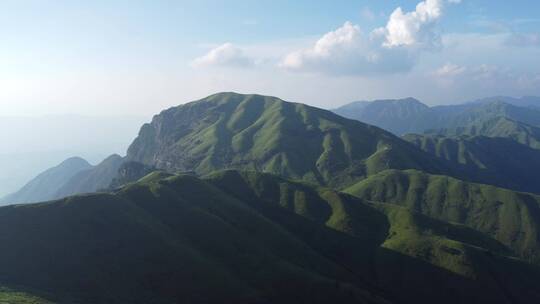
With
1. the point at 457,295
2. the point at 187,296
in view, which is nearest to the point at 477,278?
the point at 457,295

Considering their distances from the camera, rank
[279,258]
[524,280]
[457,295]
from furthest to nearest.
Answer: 1. [524,280]
2. [457,295]
3. [279,258]

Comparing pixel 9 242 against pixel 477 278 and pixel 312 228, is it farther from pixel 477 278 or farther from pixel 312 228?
pixel 477 278

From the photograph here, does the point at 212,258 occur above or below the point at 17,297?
below

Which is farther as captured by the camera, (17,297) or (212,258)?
(212,258)

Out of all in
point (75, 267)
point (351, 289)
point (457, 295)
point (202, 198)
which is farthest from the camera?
point (202, 198)

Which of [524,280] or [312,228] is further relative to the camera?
[312,228]

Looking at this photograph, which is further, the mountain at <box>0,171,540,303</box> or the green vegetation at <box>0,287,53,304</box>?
the mountain at <box>0,171,540,303</box>

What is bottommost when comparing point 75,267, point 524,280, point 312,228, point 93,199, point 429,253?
point 524,280

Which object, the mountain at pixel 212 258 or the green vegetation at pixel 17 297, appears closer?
the green vegetation at pixel 17 297
